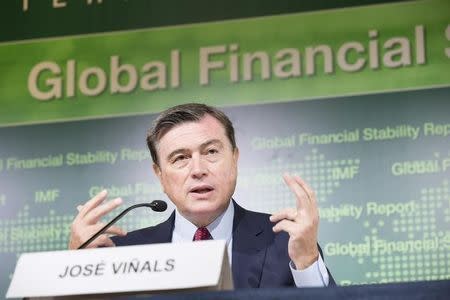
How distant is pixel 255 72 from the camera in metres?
4.66

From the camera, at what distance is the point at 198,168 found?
370 centimetres

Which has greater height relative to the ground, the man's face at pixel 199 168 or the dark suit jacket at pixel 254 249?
the man's face at pixel 199 168

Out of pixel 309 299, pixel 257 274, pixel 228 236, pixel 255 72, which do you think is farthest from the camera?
pixel 255 72

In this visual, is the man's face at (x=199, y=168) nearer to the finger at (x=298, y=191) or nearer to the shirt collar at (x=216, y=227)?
the shirt collar at (x=216, y=227)

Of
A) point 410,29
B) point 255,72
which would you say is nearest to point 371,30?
point 410,29

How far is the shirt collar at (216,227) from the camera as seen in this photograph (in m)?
3.68

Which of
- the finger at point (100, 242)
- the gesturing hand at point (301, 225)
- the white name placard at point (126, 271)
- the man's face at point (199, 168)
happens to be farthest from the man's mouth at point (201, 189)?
the white name placard at point (126, 271)

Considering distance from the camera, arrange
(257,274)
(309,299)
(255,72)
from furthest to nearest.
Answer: (255,72) → (257,274) → (309,299)

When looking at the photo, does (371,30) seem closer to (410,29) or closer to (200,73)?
(410,29)

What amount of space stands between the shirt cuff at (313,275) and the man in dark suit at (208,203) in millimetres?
191

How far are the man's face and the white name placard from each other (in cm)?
116

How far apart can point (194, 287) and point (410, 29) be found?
A: 8.34ft

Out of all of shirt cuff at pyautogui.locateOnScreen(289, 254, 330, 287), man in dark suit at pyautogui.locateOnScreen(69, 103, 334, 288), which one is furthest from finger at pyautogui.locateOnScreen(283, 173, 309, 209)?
man in dark suit at pyautogui.locateOnScreen(69, 103, 334, 288)

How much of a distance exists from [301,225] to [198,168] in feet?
2.47
